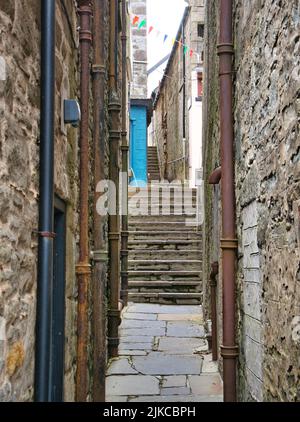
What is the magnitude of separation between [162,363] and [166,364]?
0.05 metres

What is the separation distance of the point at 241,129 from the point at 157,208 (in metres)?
9.10

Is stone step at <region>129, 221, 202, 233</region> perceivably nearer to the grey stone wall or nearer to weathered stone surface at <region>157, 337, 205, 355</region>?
weathered stone surface at <region>157, 337, 205, 355</region>

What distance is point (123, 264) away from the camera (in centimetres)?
855

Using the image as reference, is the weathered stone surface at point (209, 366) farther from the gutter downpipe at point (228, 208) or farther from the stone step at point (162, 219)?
the stone step at point (162, 219)

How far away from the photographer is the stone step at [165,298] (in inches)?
384

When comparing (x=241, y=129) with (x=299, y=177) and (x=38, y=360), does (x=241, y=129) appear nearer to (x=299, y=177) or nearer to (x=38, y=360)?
(x=299, y=177)

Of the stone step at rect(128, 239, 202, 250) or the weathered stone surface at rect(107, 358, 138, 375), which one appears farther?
the stone step at rect(128, 239, 202, 250)

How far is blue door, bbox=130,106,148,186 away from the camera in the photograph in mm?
18188

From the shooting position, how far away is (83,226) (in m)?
4.18

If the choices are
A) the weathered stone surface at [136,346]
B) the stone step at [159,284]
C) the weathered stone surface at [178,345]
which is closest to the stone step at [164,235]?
the stone step at [159,284]

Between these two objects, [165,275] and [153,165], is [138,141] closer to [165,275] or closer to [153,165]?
[153,165]

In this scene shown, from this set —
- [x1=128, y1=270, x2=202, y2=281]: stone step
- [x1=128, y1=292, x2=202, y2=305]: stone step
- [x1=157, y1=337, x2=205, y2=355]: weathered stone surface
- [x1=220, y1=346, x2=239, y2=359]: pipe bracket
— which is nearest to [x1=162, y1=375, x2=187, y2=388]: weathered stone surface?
[x1=157, y1=337, x2=205, y2=355]: weathered stone surface

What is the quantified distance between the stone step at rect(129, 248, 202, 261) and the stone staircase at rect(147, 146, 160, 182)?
1318cm
